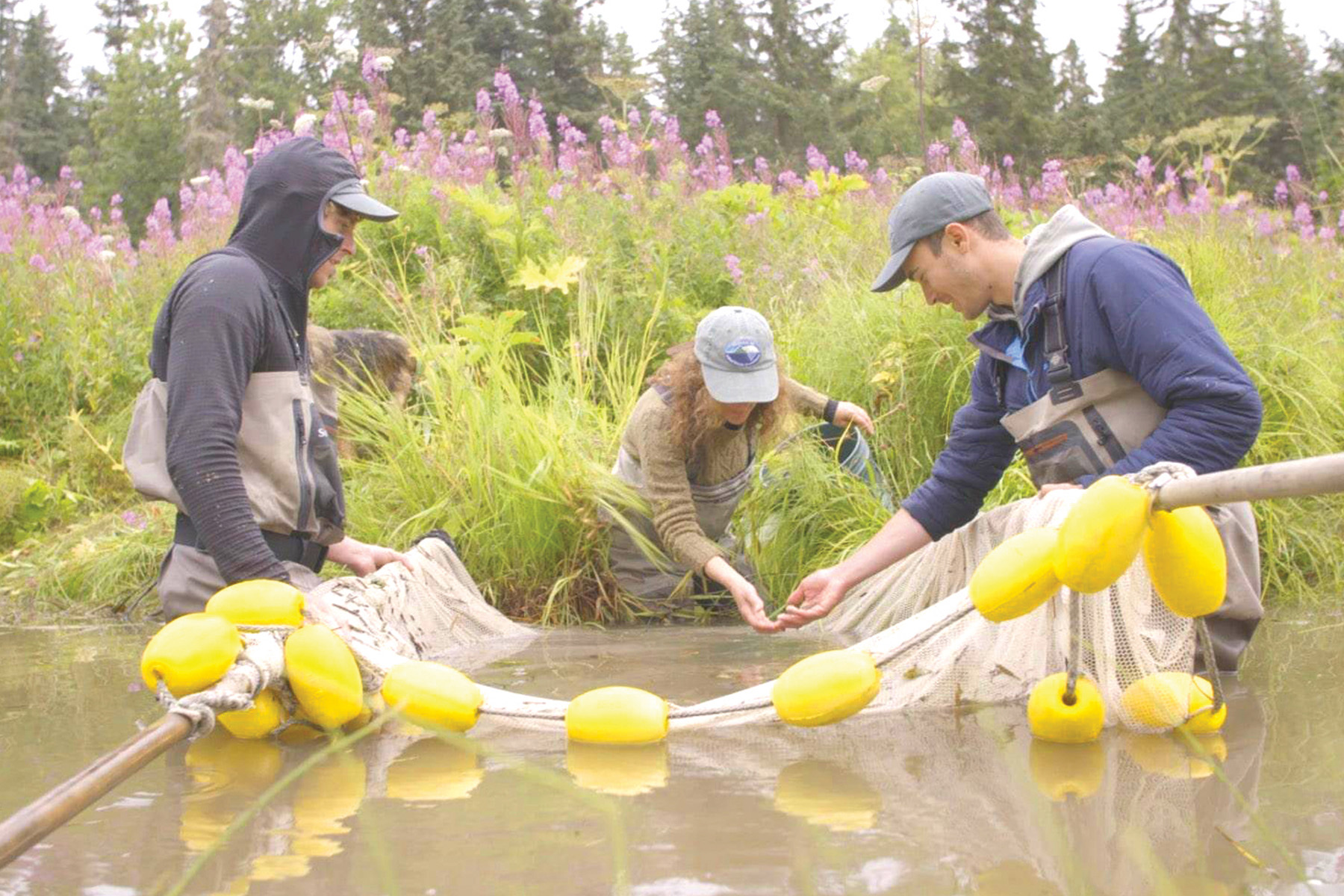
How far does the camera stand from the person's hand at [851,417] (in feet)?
17.2

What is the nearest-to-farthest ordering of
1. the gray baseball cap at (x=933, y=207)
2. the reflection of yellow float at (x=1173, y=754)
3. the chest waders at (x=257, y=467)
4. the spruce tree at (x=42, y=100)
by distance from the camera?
the reflection of yellow float at (x=1173, y=754) → the chest waders at (x=257, y=467) → the gray baseball cap at (x=933, y=207) → the spruce tree at (x=42, y=100)

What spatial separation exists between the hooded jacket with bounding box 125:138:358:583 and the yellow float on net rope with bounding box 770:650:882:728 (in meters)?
1.30

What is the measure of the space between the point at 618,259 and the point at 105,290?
3098 millimetres

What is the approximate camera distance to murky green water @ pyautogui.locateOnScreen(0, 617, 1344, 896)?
6.83 feet

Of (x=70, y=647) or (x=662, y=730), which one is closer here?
(x=662, y=730)

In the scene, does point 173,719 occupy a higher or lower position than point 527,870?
higher

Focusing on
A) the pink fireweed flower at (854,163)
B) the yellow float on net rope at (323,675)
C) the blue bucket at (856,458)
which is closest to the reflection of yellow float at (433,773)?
the yellow float on net rope at (323,675)

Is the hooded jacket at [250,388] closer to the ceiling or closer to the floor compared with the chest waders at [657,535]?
closer to the ceiling

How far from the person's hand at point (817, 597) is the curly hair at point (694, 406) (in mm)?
916

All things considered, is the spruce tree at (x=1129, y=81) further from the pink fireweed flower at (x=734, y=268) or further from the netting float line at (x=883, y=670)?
the netting float line at (x=883, y=670)

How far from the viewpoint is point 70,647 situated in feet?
15.3

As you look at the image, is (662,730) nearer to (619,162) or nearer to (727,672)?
(727,672)

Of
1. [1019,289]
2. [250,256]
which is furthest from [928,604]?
[250,256]

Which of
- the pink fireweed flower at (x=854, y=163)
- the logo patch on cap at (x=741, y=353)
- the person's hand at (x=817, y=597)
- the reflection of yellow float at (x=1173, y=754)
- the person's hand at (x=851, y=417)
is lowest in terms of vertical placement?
the reflection of yellow float at (x=1173, y=754)
